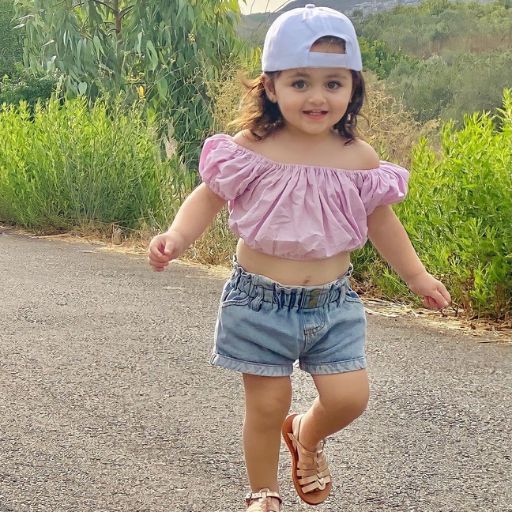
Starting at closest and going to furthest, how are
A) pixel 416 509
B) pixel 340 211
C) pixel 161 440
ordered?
pixel 340 211 → pixel 416 509 → pixel 161 440

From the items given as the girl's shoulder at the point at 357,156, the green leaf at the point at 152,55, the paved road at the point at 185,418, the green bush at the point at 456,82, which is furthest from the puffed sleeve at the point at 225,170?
the green bush at the point at 456,82

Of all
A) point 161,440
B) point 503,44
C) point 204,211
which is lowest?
point 503,44

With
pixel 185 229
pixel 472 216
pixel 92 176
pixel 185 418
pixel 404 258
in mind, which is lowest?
pixel 92 176

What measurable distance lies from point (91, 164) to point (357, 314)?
763cm

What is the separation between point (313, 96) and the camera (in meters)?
2.97

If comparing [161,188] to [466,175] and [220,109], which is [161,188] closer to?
[220,109]

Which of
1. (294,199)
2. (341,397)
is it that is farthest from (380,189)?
(341,397)

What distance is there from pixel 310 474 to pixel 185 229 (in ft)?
2.74

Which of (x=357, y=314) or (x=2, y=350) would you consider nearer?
(x=357, y=314)

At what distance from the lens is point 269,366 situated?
3.02 meters

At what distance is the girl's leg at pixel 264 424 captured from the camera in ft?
10.0

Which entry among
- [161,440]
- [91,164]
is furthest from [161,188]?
[161,440]

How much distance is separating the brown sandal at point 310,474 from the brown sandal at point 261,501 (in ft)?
0.39

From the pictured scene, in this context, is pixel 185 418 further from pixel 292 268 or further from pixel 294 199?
pixel 294 199
